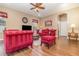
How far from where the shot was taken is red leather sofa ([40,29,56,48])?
2828mm

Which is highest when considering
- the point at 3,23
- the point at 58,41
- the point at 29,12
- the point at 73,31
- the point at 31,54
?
the point at 29,12

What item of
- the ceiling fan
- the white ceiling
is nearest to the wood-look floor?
the white ceiling

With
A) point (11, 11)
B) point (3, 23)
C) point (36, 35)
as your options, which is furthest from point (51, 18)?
point (3, 23)

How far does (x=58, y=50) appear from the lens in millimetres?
2752

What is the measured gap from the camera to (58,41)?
285 cm

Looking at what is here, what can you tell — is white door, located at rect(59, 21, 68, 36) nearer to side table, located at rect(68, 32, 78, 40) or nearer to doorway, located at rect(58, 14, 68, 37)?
doorway, located at rect(58, 14, 68, 37)

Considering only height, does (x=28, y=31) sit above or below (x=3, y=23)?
below

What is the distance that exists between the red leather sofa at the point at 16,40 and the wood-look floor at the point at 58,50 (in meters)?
0.14

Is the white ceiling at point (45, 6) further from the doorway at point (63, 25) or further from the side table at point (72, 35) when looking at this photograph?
the side table at point (72, 35)

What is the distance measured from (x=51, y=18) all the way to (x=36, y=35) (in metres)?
0.63

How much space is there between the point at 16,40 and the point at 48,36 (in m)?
0.88

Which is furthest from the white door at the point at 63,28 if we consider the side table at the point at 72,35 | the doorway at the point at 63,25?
the side table at the point at 72,35

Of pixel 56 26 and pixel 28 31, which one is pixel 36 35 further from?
pixel 56 26

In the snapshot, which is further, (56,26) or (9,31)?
(56,26)
